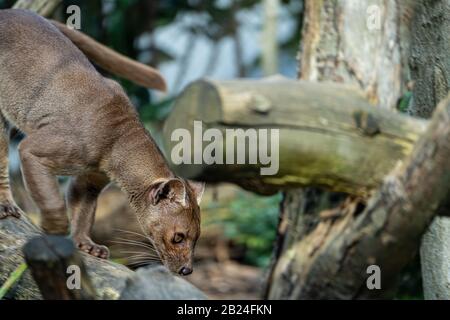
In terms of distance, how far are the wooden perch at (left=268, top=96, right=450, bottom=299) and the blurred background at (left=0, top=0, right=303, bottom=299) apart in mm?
4200

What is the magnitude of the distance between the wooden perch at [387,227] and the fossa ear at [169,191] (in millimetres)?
1573

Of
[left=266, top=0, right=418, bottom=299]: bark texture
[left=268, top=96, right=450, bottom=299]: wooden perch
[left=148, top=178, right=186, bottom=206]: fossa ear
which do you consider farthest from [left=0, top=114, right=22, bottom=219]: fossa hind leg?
[left=268, top=96, right=450, bottom=299]: wooden perch

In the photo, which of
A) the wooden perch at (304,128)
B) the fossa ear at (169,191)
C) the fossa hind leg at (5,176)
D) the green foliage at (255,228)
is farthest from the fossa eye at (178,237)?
the green foliage at (255,228)

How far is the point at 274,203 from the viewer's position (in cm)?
1020

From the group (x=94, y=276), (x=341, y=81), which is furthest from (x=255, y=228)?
(x=94, y=276)

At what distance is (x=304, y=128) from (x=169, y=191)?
2.01 meters

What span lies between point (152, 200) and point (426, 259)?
2.12 m

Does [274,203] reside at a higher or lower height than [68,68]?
lower

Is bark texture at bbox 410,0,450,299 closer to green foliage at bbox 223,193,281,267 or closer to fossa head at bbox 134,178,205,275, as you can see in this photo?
fossa head at bbox 134,178,205,275

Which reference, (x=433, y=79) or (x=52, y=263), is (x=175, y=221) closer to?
(x=52, y=263)

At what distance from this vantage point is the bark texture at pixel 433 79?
5.47 meters

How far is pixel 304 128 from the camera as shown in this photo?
12.2ft

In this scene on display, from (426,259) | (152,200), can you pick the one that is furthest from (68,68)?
(426,259)
